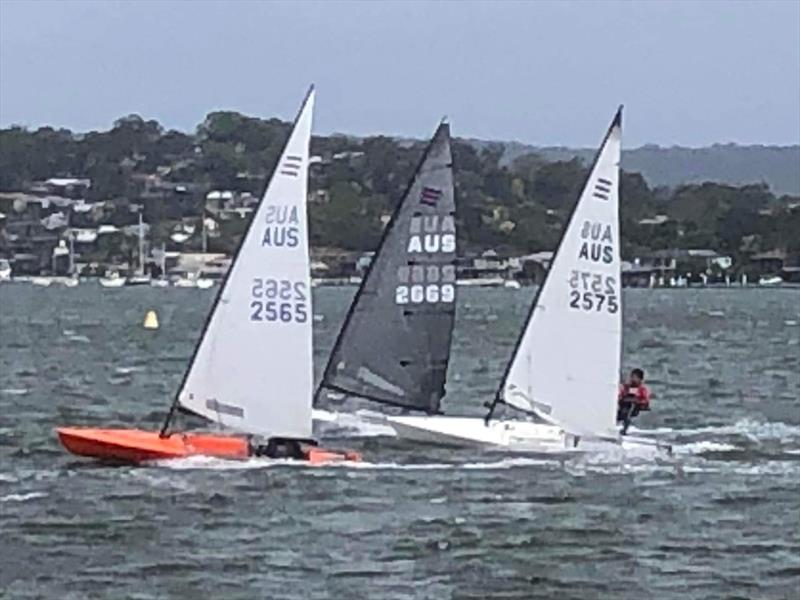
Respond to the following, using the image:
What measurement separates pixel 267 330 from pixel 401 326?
4008 mm

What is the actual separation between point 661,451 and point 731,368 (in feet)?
85.7

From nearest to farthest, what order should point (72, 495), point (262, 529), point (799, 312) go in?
point (262, 529)
point (72, 495)
point (799, 312)

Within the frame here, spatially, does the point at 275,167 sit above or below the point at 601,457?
above

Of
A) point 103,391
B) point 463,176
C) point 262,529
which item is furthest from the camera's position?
point 463,176

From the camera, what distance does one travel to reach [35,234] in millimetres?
189250

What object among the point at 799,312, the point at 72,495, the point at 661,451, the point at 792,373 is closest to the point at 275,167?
the point at 72,495

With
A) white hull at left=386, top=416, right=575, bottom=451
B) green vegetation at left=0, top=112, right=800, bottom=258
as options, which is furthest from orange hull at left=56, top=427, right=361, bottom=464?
green vegetation at left=0, top=112, right=800, bottom=258

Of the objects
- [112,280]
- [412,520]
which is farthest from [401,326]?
[112,280]

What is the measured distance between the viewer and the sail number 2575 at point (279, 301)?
26703mm

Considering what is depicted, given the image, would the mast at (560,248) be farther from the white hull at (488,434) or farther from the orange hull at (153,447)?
the orange hull at (153,447)

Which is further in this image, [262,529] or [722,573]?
[262,529]

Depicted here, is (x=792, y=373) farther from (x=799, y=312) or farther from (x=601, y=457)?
(x=799, y=312)

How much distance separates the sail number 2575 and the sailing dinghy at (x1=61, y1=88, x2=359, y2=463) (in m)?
0.01

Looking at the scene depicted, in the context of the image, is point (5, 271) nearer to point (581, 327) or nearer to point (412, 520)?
point (581, 327)
